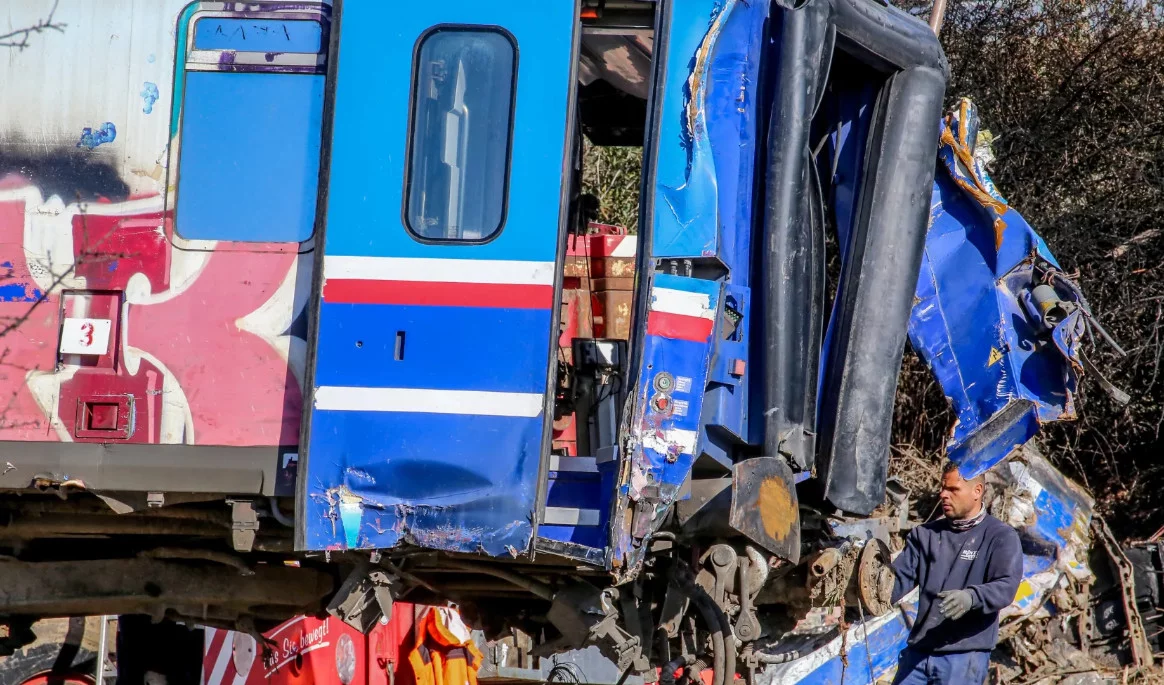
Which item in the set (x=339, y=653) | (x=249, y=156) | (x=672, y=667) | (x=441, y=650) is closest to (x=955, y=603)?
(x=672, y=667)

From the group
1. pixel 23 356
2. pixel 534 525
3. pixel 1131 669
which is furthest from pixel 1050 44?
pixel 23 356

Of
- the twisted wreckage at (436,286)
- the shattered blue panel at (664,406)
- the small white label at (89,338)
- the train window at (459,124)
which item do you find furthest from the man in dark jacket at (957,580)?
the small white label at (89,338)

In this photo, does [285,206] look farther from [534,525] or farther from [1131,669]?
[1131,669]

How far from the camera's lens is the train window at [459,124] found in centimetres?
434

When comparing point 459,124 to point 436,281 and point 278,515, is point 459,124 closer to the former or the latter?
point 436,281

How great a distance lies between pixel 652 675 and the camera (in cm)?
530

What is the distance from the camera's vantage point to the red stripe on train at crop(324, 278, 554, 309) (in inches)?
167

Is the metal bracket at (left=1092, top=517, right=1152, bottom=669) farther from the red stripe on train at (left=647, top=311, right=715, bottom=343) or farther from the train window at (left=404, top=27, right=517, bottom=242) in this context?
the train window at (left=404, top=27, right=517, bottom=242)

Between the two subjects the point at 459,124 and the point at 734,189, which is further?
the point at 734,189

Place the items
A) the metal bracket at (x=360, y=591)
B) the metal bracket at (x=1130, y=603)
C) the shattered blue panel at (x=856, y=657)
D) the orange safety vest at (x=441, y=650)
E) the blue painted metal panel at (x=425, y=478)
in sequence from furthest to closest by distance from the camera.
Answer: the orange safety vest at (x=441, y=650)
the metal bracket at (x=1130, y=603)
the shattered blue panel at (x=856, y=657)
the metal bracket at (x=360, y=591)
the blue painted metal panel at (x=425, y=478)

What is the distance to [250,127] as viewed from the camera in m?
4.41

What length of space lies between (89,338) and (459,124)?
56.6 inches

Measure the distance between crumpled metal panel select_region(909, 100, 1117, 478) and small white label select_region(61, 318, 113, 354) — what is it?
10.3 feet

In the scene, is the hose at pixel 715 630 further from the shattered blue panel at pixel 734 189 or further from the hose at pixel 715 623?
the shattered blue panel at pixel 734 189
